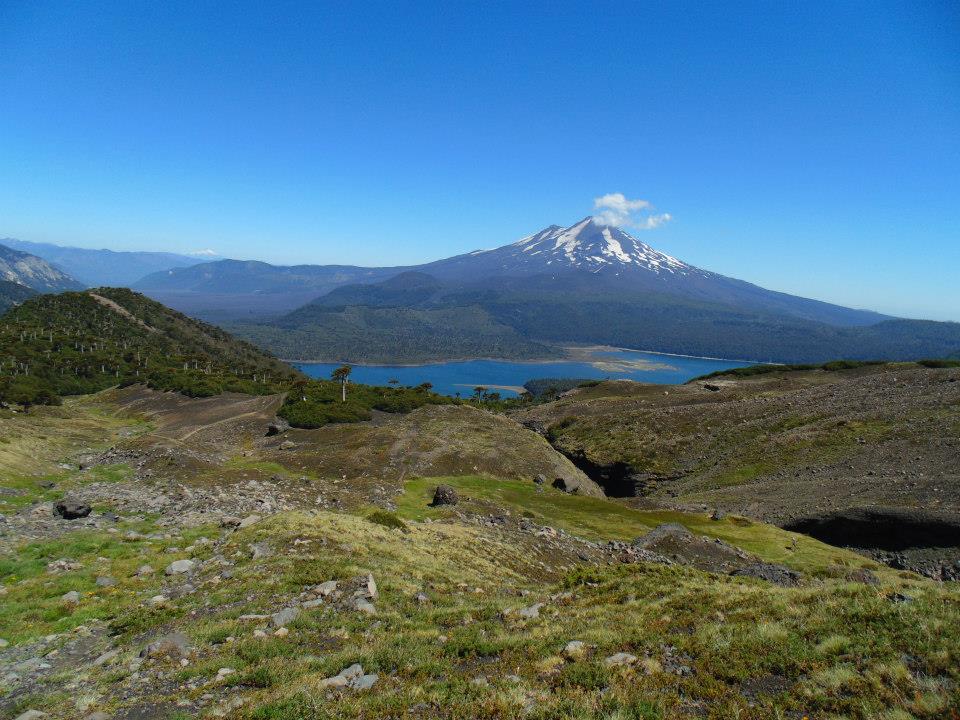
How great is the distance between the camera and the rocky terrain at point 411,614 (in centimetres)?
824

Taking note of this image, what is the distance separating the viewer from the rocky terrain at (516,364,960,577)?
3222 centimetres

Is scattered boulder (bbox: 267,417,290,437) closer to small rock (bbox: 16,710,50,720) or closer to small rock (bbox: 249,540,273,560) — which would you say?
small rock (bbox: 249,540,273,560)

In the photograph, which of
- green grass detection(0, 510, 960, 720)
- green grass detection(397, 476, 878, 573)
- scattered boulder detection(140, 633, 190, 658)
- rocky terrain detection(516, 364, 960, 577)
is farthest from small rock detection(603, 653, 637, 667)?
rocky terrain detection(516, 364, 960, 577)

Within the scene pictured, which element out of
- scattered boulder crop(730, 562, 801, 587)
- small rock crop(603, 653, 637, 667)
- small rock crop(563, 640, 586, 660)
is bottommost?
scattered boulder crop(730, 562, 801, 587)

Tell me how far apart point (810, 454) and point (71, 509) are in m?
54.5

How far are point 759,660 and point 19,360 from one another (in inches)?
4500

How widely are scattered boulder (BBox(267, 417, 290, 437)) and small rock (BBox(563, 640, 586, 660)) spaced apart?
4459 centimetres

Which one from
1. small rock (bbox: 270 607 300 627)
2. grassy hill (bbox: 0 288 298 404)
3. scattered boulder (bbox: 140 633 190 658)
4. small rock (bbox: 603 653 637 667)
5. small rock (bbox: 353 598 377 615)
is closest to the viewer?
small rock (bbox: 603 653 637 667)

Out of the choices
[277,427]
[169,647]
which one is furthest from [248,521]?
[277,427]

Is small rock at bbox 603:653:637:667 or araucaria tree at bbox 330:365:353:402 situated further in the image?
araucaria tree at bbox 330:365:353:402

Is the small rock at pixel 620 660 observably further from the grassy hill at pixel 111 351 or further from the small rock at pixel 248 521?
the grassy hill at pixel 111 351

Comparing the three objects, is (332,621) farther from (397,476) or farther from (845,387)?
(845,387)

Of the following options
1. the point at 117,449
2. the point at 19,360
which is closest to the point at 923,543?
the point at 117,449

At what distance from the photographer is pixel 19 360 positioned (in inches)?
3420
